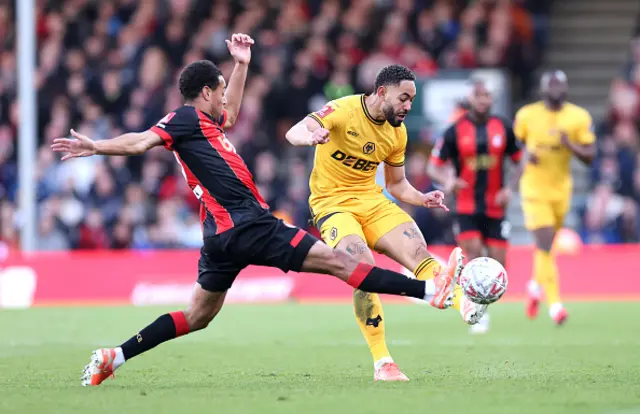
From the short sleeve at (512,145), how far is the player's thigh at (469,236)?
0.84 metres

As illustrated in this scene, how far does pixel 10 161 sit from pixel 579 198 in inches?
421

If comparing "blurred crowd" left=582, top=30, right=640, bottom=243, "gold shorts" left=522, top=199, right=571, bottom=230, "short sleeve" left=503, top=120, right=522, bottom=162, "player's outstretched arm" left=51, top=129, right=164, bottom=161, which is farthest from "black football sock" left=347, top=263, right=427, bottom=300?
"blurred crowd" left=582, top=30, right=640, bottom=243

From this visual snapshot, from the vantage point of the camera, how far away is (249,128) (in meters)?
21.6

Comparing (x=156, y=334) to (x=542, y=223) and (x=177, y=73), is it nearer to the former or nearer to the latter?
(x=542, y=223)

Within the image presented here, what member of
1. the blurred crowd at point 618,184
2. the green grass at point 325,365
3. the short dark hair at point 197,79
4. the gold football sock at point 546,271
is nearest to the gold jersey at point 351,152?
the short dark hair at point 197,79

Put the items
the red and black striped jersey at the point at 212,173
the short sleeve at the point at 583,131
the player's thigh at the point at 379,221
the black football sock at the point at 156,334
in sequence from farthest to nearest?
1. the short sleeve at the point at 583,131
2. the player's thigh at the point at 379,221
3. the black football sock at the point at 156,334
4. the red and black striped jersey at the point at 212,173

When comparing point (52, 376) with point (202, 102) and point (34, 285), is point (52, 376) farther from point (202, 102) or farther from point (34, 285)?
point (34, 285)

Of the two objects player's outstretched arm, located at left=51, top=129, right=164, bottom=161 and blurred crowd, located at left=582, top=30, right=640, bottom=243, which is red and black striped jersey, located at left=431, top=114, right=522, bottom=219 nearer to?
player's outstretched arm, located at left=51, top=129, right=164, bottom=161

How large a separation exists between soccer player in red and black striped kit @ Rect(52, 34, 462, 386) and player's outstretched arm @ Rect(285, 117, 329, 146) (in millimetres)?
13

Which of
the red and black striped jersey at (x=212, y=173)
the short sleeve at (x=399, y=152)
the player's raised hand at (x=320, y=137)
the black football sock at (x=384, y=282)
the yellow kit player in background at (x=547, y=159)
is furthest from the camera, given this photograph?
the yellow kit player in background at (x=547, y=159)

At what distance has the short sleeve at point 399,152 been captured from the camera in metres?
9.16

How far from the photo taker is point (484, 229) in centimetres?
1331

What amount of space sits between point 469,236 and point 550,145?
6.19 ft

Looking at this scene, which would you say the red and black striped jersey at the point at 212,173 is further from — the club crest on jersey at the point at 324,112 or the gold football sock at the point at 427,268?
the gold football sock at the point at 427,268
